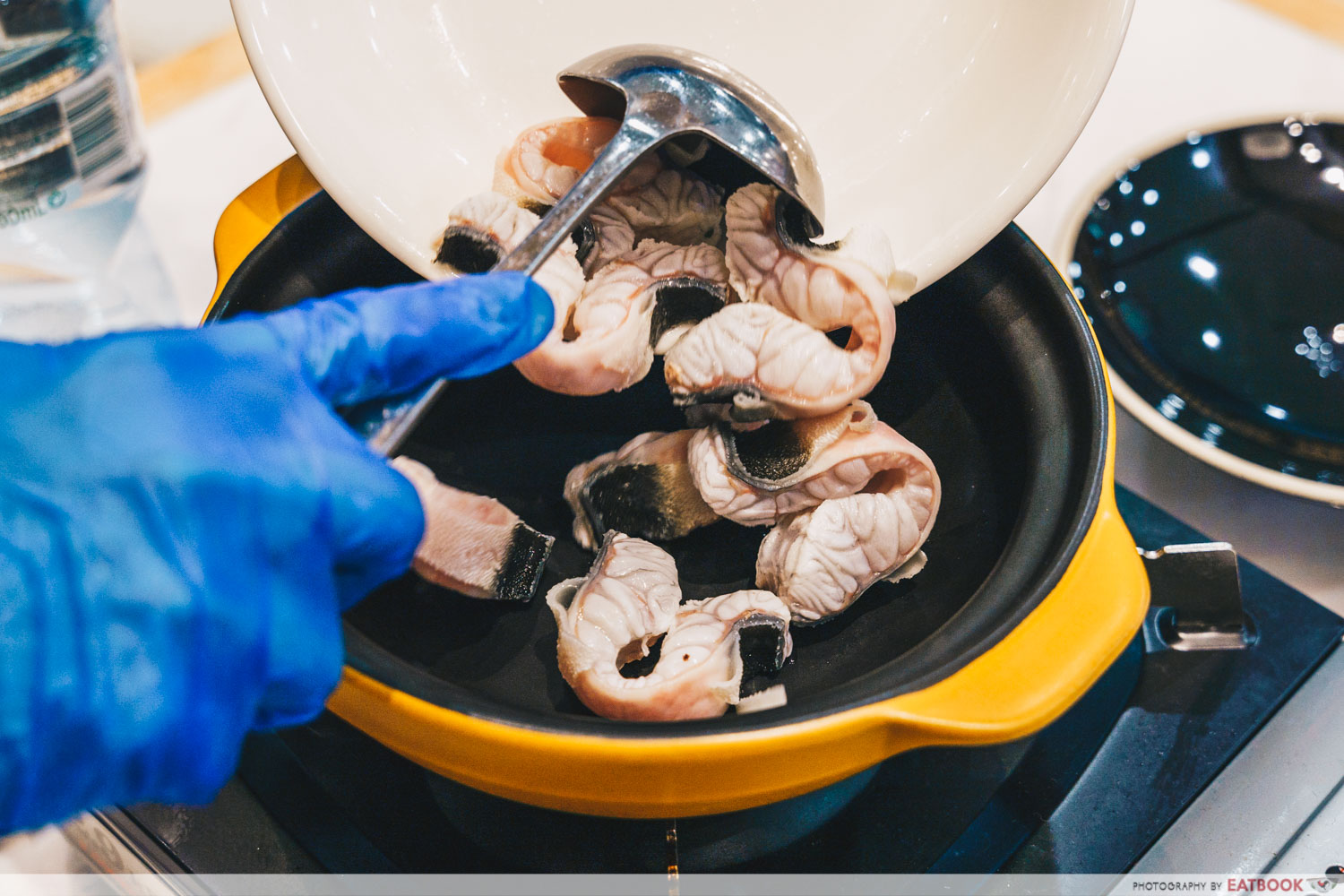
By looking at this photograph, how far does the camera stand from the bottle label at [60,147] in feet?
3.59

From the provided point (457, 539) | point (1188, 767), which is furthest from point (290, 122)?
point (1188, 767)

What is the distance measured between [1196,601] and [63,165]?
140 centimetres

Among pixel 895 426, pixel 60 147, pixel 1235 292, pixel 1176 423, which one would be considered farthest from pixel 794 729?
pixel 60 147

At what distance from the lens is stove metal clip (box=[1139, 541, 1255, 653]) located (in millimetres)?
869

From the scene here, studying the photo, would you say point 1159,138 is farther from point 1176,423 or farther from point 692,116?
point 692,116

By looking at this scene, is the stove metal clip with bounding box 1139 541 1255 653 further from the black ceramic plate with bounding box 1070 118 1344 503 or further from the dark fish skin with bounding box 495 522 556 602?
the dark fish skin with bounding box 495 522 556 602

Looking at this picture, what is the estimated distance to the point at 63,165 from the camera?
1.18 metres

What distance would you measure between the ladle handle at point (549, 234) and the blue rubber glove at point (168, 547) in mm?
72

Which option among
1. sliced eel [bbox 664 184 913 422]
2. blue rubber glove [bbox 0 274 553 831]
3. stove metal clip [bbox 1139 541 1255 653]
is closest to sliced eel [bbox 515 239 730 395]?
sliced eel [bbox 664 184 913 422]

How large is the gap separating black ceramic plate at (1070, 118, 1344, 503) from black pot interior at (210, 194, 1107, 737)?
24 cm

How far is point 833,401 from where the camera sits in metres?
0.77

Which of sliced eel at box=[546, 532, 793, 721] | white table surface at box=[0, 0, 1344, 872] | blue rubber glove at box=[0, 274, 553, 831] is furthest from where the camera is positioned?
white table surface at box=[0, 0, 1344, 872]

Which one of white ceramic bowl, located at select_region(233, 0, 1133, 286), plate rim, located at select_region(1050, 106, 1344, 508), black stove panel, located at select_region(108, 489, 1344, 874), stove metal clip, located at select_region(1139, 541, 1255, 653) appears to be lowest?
black stove panel, located at select_region(108, 489, 1344, 874)

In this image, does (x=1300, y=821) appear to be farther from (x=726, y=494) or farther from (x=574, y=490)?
(x=574, y=490)
